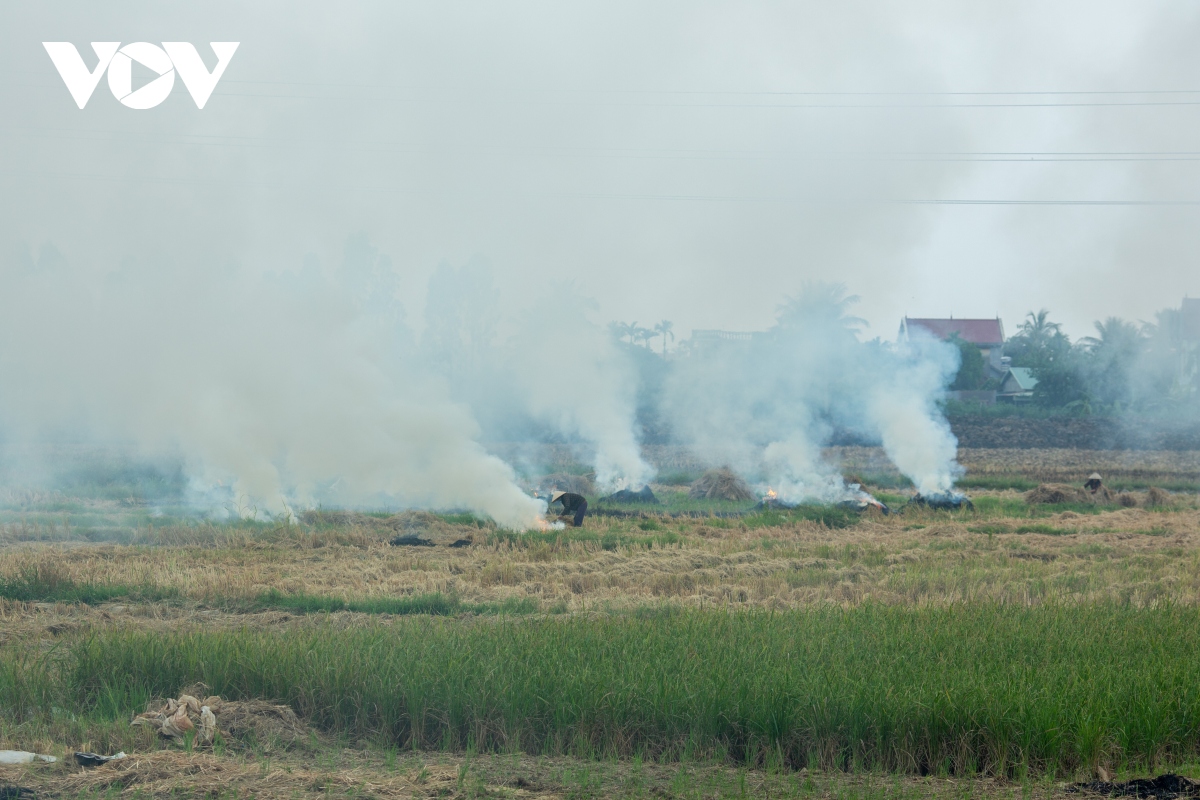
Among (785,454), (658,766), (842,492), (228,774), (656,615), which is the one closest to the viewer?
(228,774)

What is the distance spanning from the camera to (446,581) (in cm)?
1494

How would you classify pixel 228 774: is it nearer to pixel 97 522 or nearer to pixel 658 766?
pixel 658 766

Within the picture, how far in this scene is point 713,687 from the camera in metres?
7.93

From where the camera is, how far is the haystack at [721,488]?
34500mm

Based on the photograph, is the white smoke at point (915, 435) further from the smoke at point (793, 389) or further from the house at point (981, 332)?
the house at point (981, 332)

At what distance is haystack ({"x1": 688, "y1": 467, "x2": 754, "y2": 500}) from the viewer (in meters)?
34.5

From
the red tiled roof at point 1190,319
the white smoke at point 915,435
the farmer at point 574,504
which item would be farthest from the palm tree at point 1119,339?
the farmer at point 574,504

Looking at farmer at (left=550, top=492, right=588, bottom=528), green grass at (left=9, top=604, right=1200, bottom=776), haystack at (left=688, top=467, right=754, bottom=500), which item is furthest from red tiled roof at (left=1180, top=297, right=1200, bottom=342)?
green grass at (left=9, top=604, right=1200, bottom=776)

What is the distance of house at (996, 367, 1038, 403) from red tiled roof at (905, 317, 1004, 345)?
11.8 meters

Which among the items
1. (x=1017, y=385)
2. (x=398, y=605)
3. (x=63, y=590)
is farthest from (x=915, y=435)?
(x=1017, y=385)

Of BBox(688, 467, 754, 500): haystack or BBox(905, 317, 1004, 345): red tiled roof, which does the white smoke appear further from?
BBox(905, 317, 1004, 345): red tiled roof

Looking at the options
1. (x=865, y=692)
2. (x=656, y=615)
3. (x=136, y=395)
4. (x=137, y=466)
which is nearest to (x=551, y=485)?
(x=136, y=395)

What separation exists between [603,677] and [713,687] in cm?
93

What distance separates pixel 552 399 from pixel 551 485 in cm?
1792
